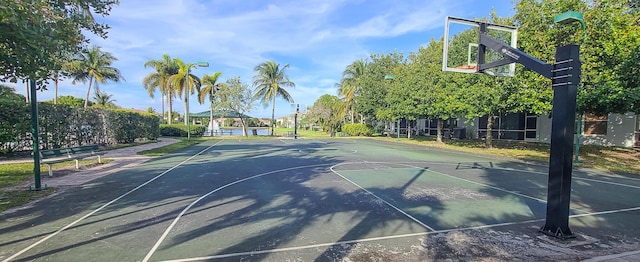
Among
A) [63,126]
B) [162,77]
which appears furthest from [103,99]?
[63,126]

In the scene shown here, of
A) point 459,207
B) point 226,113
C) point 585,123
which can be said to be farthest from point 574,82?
point 226,113

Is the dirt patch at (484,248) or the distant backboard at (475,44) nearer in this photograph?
the dirt patch at (484,248)

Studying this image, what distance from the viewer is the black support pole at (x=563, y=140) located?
4457 mm

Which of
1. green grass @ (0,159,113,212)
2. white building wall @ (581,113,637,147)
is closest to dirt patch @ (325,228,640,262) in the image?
green grass @ (0,159,113,212)

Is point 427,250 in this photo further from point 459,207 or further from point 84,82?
point 84,82

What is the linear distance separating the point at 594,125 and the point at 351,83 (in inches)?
1099

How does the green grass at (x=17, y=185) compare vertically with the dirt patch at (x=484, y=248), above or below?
below

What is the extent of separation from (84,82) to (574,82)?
4356cm

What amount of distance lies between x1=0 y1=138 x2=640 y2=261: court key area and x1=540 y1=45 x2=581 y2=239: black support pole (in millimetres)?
335

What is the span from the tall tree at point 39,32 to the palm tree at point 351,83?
3632 centimetres

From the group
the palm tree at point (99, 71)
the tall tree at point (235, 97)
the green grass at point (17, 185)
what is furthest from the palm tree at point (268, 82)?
the green grass at point (17, 185)

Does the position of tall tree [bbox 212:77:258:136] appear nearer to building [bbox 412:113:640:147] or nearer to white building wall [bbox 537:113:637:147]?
building [bbox 412:113:640:147]

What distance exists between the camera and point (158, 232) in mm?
4637

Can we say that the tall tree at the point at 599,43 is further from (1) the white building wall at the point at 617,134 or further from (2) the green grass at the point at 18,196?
(2) the green grass at the point at 18,196
